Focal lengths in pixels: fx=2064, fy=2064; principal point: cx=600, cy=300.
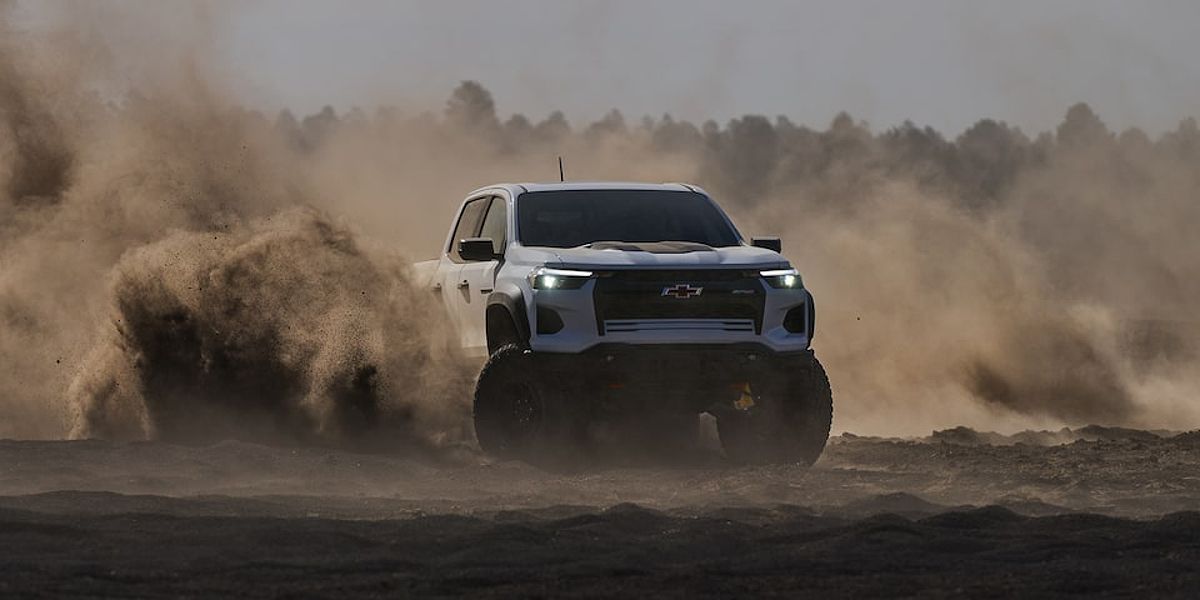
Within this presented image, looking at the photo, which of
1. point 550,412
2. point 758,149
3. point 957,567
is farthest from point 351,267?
point 758,149

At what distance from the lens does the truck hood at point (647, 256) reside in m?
13.7

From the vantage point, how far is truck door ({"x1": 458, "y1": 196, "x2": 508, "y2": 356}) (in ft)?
47.7

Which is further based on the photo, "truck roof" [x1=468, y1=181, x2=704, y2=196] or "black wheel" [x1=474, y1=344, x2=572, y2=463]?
"truck roof" [x1=468, y1=181, x2=704, y2=196]

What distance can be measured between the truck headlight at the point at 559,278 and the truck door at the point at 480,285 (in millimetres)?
740

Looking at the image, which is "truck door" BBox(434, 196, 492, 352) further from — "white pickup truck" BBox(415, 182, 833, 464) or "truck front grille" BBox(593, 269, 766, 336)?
"truck front grille" BBox(593, 269, 766, 336)

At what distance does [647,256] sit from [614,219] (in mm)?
1040

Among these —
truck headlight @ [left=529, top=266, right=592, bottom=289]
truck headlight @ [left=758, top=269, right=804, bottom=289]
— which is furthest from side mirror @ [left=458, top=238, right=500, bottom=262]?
truck headlight @ [left=758, top=269, right=804, bottom=289]

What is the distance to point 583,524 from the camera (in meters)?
10.8

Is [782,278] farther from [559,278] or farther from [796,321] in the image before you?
[559,278]

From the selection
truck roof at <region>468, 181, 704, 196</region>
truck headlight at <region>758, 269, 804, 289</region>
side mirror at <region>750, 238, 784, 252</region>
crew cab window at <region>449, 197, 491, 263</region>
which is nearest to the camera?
truck headlight at <region>758, 269, 804, 289</region>

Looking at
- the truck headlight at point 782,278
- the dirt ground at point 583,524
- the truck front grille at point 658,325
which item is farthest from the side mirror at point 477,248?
the truck headlight at point 782,278

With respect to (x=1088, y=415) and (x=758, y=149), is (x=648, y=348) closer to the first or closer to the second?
(x=1088, y=415)

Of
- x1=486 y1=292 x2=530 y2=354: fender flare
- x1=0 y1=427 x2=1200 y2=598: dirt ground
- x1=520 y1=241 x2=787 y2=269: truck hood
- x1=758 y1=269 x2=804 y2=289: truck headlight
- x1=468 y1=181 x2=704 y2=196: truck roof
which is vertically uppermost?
x1=468 y1=181 x2=704 y2=196: truck roof

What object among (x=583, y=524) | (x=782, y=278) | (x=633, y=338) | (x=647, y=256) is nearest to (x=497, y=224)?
(x=647, y=256)
